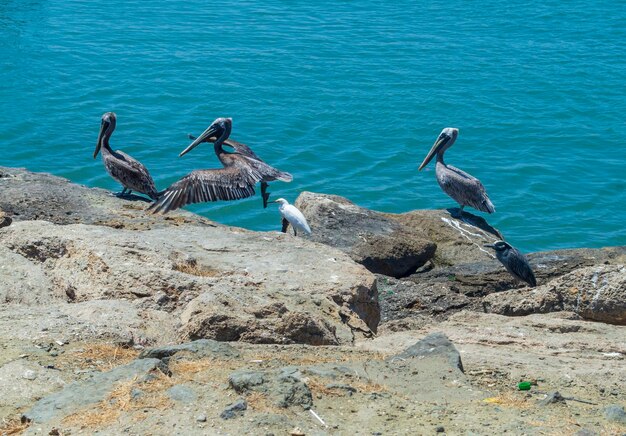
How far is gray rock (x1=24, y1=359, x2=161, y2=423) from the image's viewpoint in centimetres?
567

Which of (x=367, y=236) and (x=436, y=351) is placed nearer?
(x=436, y=351)

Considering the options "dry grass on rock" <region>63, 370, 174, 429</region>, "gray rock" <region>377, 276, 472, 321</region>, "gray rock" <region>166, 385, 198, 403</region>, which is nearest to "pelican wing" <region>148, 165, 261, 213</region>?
"gray rock" <region>377, 276, 472, 321</region>

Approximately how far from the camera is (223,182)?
13.5 m

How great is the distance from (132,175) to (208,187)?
2.37 meters

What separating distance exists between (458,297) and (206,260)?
3.32 metres

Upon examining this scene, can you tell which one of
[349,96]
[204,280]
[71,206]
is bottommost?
[71,206]

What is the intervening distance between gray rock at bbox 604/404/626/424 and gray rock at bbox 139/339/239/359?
224 centimetres

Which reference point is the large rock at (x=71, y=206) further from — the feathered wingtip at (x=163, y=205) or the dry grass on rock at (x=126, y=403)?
the dry grass on rock at (x=126, y=403)

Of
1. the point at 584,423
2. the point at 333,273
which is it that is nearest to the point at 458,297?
the point at 333,273

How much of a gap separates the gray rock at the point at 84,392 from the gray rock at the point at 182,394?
0.26 meters

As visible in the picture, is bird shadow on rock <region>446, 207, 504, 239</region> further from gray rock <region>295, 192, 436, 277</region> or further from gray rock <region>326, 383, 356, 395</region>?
gray rock <region>326, 383, 356, 395</region>

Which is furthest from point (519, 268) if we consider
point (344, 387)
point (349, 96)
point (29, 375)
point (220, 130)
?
point (349, 96)

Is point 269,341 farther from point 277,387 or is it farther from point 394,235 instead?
point 394,235

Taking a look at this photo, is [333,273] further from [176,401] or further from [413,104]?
[413,104]
